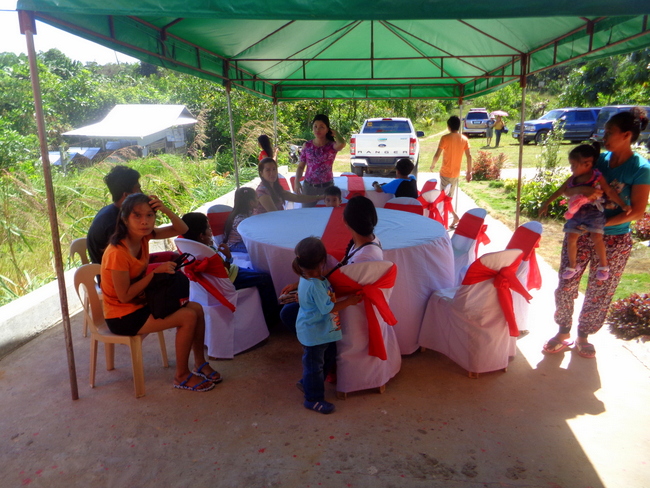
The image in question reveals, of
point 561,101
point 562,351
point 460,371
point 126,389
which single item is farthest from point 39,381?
point 561,101

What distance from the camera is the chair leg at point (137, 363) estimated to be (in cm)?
284

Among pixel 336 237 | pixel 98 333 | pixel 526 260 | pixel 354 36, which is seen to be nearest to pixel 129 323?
pixel 98 333

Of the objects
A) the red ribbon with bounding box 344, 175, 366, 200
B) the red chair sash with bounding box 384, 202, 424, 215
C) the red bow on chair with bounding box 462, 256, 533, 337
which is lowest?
the red bow on chair with bounding box 462, 256, 533, 337

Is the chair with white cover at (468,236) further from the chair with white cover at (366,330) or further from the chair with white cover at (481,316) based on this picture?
the chair with white cover at (366,330)

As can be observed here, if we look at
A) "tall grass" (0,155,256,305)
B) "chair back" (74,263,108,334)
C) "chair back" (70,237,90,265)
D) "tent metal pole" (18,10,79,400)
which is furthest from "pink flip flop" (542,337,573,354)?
"tall grass" (0,155,256,305)

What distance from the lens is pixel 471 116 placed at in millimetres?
24844

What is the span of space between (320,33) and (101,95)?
2099cm

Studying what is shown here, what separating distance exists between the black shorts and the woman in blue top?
2.80 m

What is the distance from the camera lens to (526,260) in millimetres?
3424

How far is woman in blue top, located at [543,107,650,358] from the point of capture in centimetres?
291

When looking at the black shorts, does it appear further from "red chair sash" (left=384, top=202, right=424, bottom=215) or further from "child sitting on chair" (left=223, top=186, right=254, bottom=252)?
"red chair sash" (left=384, top=202, right=424, bottom=215)

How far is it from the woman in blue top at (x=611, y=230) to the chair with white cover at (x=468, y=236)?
2.84 ft

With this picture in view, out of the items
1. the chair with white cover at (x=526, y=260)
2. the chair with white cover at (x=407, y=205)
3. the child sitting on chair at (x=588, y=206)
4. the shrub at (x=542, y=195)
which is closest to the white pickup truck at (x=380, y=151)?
the shrub at (x=542, y=195)

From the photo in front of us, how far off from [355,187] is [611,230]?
3546mm
